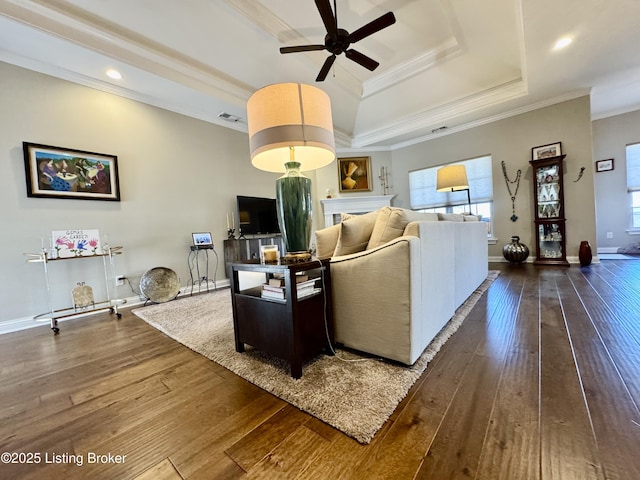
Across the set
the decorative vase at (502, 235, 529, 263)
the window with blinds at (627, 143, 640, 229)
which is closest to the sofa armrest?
the decorative vase at (502, 235, 529, 263)

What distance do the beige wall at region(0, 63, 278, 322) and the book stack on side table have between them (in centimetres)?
273

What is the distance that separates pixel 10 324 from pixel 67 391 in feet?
6.32

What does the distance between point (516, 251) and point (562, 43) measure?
2.86m

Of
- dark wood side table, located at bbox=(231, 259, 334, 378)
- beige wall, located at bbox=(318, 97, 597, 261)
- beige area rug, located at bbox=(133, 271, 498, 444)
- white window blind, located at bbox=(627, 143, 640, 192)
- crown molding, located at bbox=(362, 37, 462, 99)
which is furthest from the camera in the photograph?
white window blind, located at bbox=(627, 143, 640, 192)

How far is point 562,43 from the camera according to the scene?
9.21ft

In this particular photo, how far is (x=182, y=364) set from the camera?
4.92ft

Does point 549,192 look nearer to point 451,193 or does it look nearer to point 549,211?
point 549,211

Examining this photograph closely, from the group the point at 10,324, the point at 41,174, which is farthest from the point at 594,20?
the point at 10,324

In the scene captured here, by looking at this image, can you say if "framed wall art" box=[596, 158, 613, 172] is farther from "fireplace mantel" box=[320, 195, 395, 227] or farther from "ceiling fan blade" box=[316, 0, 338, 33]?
"ceiling fan blade" box=[316, 0, 338, 33]

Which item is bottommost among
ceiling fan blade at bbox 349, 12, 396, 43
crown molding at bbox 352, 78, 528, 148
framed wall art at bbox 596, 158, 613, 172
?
framed wall art at bbox 596, 158, 613, 172

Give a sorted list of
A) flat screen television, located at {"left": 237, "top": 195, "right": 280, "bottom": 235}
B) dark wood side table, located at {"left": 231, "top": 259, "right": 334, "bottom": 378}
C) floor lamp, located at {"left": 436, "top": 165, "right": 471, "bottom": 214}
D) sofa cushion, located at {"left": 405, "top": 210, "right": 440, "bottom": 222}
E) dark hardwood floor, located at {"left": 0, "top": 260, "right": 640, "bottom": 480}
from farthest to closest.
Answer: floor lamp, located at {"left": 436, "top": 165, "right": 471, "bottom": 214}, flat screen television, located at {"left": 237, "top": 195, "right": 280, "bottom": 235}, sofa cushion, located at {"left": 405, "top": 210, "right": 440, "bottom": 222}, dark wood side table, located at {"left": 231, "top": 259, "right": 334, "bottom": 378}, dark hardwood floor, located at {"left": 0, "top": 260, "right": 640, "bottom": 480}

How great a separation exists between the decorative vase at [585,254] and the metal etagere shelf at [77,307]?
6.25 metres

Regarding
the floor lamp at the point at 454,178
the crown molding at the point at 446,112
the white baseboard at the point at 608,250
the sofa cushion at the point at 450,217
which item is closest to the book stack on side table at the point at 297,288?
the sofa cushion at the point at 450,217

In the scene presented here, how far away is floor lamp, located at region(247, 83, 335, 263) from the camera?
4.21 ft
